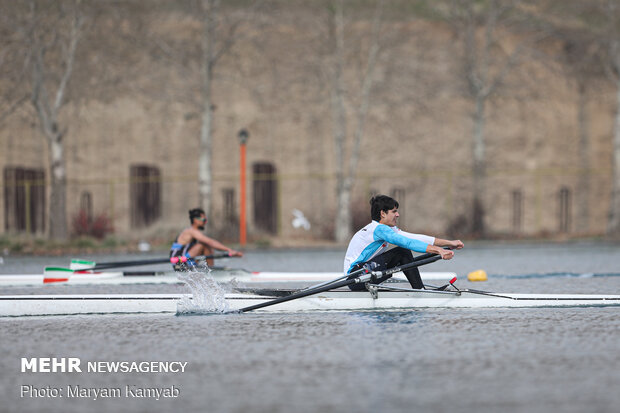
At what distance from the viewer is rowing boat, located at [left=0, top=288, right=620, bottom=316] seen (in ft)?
35.1

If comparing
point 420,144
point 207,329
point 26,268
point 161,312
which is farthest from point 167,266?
point 420,144

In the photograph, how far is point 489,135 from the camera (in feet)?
122

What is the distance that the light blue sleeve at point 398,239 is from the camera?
421 inches

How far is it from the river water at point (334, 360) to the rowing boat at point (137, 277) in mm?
4222

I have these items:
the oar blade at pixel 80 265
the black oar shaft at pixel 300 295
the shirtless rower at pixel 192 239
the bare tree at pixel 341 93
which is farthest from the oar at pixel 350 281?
the bare tree at pixel 341 93

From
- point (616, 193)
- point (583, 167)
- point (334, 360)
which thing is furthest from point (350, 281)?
point (583, 167)

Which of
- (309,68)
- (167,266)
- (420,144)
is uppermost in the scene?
(309,68)

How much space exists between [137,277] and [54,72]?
52.4ft

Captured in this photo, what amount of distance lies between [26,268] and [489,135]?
73.4 ft

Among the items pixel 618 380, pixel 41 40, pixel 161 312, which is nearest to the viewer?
pixel 618 380

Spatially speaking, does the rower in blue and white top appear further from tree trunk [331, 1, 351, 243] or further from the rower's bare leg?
tree trunk [331, 1, 351, 243]

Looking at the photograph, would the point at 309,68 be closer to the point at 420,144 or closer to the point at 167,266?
the point at 420,144

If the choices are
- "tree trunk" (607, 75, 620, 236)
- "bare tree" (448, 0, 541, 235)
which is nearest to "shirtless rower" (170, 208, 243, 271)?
"bare tree" (448, 0, 541, 235)

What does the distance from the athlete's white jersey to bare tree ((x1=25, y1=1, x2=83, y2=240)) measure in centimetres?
1904
